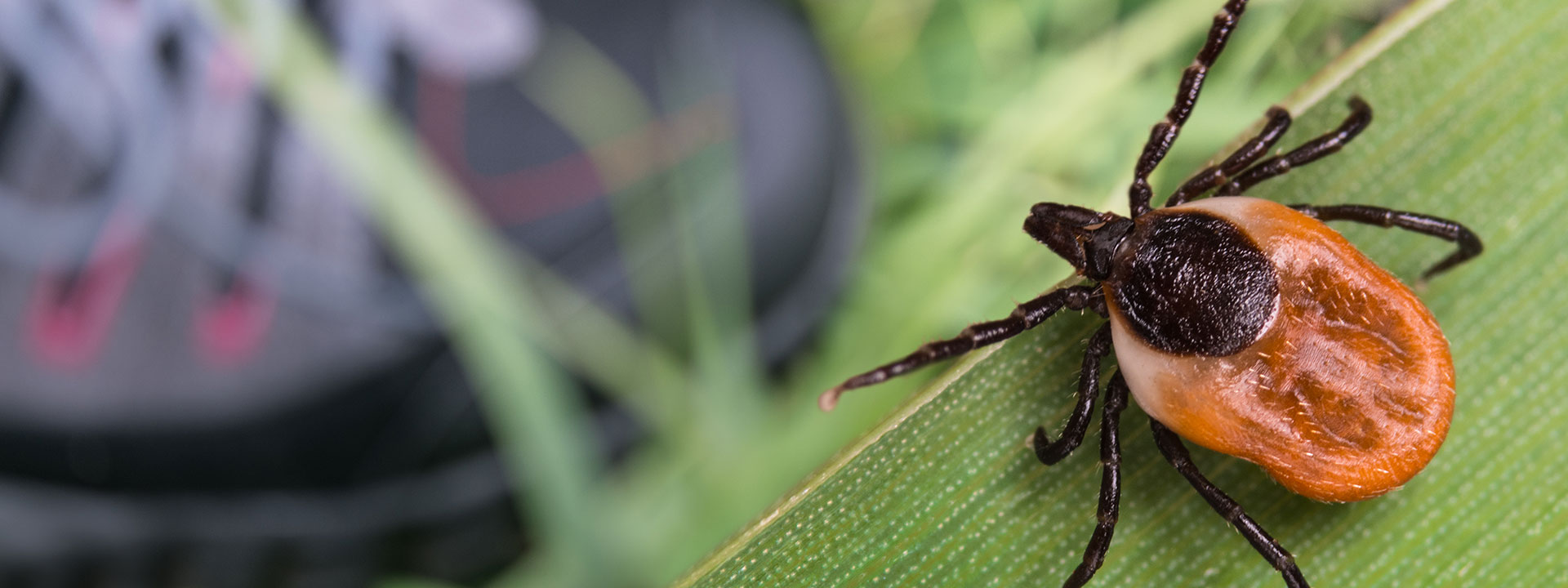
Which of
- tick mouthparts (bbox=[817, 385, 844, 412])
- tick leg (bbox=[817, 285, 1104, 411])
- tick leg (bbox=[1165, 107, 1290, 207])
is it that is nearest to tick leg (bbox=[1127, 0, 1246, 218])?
tick leg (bbox=[1165, 107, 1290, 207])

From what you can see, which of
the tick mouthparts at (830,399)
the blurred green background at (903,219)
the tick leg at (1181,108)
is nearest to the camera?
the tick mouthparts at (830,399)

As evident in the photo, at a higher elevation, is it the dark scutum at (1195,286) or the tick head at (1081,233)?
the tick head at (1081,233)

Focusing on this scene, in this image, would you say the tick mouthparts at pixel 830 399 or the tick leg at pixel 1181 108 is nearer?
the tick mouthparts at pixel 830 399

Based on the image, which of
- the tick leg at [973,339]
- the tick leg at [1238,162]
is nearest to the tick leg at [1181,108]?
the tick leg at [1238,162]

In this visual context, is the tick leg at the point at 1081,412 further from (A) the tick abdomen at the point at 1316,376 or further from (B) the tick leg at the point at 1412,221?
(B) the tick leg at the point at 1412,221

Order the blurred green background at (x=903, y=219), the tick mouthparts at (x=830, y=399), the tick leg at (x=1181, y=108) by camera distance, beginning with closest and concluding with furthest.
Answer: the tick mouthparts at (x=830, y=399), the tick leg at (x=1181, y=108), the blurred green background at (x=903, y=219)

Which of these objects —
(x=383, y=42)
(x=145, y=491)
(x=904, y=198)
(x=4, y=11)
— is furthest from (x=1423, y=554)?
(x=4, y=11)

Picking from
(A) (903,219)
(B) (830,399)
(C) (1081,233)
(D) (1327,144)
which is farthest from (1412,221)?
(A) (903,219)

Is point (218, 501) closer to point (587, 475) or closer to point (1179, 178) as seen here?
point (587, 475)
